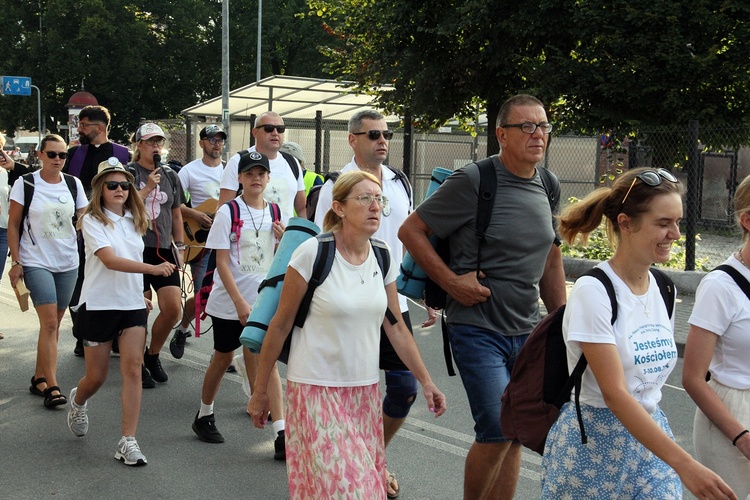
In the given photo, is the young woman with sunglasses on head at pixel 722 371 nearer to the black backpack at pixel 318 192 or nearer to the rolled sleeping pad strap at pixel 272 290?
the rolled sleeping pad strap at pixel 272 290

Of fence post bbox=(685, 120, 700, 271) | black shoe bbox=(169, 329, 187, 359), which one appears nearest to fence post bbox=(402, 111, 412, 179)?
fence post bbox=(685, 120, 700, 271)

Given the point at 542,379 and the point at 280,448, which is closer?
the point at 542,379

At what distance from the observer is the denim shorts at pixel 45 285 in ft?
22.7

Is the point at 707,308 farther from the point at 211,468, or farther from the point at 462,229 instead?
the point at 211,468

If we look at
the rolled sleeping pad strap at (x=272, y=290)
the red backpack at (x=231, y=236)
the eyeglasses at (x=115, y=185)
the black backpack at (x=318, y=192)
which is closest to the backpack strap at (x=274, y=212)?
the red backpack at (x=231, y=236)

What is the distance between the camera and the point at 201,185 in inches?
329

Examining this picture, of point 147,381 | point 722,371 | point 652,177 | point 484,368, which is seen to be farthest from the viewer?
point 147,381

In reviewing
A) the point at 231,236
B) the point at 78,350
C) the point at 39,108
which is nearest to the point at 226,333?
the point at 231,236

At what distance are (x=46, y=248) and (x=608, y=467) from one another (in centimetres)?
511

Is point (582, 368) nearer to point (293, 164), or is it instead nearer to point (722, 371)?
point (722, 371)

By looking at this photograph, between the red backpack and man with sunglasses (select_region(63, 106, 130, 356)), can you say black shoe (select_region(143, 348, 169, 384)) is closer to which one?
man with sunglasses (select_region(63, 106, 130, 356))

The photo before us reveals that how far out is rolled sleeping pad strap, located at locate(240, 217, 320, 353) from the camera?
3.98 meters

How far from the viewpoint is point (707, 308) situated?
3266 millimetres

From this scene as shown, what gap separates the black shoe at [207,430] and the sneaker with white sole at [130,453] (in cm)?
51
